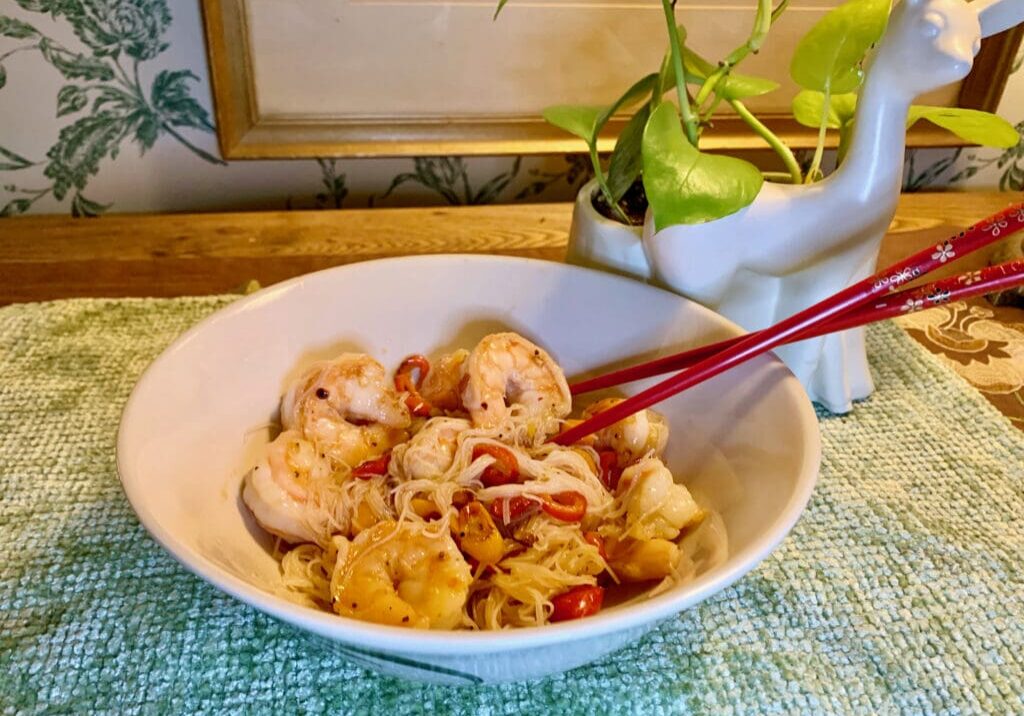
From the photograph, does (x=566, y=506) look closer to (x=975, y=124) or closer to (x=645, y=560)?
(x=645, y=560)

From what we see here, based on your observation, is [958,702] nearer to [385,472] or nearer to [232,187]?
[385,472]

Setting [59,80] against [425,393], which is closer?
[425,393]

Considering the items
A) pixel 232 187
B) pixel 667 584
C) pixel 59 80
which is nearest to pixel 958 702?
pixel 667 584

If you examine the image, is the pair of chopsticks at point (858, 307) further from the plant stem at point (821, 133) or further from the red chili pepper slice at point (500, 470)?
the plant stem at point (821, 133)

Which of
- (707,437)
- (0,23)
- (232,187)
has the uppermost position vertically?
(0,23)

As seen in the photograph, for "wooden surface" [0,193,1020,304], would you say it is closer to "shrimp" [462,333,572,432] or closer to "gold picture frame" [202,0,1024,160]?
"gold picture frame" [202,0,1024,160]
